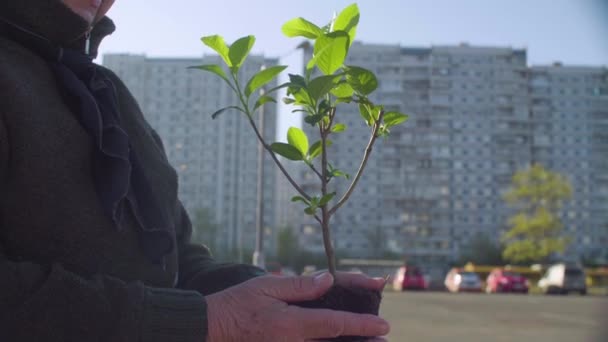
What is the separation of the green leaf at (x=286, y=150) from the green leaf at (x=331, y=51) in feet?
0.43

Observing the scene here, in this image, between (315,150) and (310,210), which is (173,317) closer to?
(310,210)

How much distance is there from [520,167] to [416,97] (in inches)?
568

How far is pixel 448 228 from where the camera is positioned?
71.5 metres

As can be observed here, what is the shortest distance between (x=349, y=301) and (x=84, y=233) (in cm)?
35

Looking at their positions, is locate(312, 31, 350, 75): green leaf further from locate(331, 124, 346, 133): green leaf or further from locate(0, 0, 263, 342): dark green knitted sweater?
locate(0, 0, 263, 342): dark green knitted sweater

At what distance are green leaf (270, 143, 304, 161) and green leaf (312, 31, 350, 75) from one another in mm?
132

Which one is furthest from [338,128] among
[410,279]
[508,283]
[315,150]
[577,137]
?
[577,137]

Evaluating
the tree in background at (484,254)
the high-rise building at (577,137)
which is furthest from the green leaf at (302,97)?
the high-rise building at (577,137)

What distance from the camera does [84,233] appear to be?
2.67 feet

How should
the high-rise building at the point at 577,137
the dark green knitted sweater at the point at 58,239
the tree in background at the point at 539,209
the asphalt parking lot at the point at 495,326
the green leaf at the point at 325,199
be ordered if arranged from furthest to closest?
1. the high-rise building at the point at 577,137
2. the tree in background at the point at 539,209
3. the asphalt parking lot at the point at 495,326
4. the green leaf at the point at 325,199
5. the dark green knitted sweater at the point at 58,239

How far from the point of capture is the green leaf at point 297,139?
88cm

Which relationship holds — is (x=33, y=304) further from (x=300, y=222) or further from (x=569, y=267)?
(x=300, y=222)

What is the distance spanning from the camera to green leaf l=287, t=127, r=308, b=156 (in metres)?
0.88

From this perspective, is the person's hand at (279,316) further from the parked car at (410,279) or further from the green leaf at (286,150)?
the parked car at (410,279)
